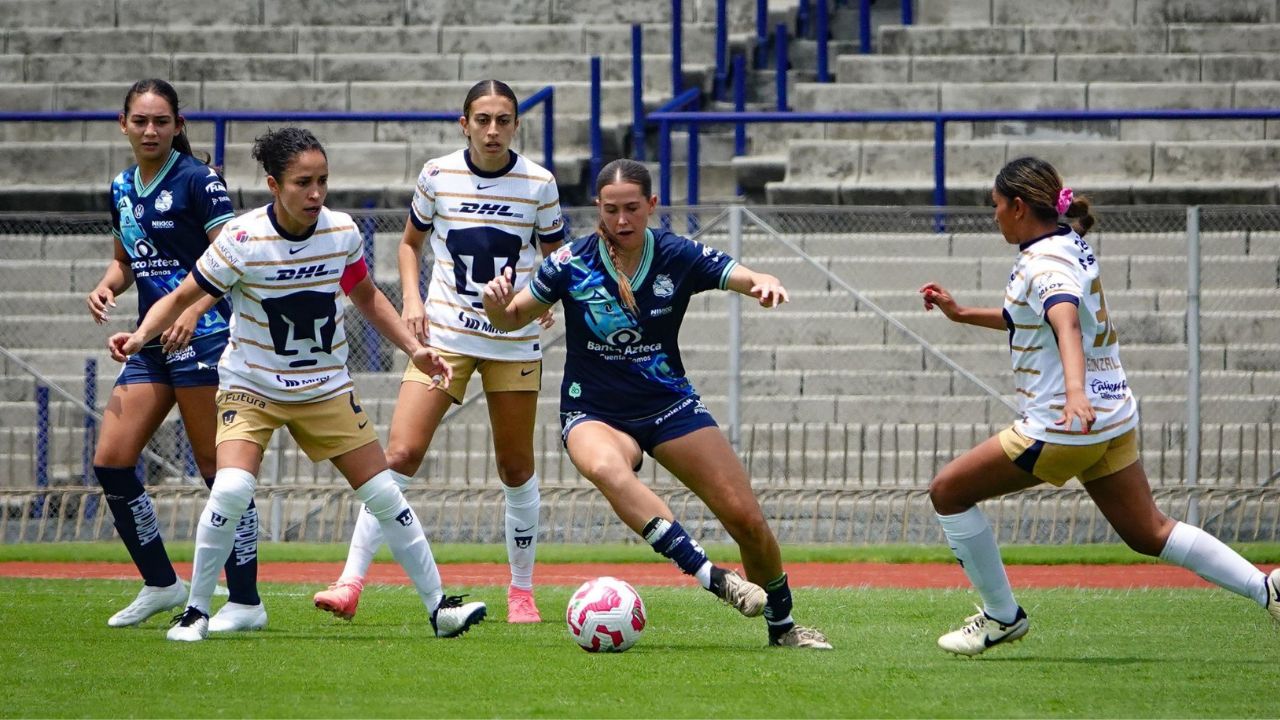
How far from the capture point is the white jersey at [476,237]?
811 centimetres

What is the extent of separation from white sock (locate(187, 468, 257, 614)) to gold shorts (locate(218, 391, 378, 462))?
0.20 m

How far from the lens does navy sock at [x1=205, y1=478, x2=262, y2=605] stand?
7707mm

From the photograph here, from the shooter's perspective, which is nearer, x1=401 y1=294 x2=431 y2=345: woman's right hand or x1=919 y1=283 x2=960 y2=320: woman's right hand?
x1=919 y1=283 x2=960 y2=320: woman's right hand

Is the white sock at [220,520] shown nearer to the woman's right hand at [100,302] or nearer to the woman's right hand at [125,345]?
the woman's right hand at [125,345]

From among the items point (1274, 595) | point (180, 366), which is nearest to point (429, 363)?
point (180, 366)

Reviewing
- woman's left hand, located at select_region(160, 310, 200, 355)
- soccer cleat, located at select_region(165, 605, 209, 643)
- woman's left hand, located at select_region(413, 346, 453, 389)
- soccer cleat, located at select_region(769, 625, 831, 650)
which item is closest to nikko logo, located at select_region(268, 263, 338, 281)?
woman's left hand, located at select_region(160, 310, 200, 355)

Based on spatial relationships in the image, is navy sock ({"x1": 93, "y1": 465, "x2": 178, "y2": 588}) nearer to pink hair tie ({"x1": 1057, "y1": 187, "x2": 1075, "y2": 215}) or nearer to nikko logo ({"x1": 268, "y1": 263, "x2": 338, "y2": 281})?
nikko logo ({"x1": 268, "y1": 263, "x2": 338, "y2": 281})

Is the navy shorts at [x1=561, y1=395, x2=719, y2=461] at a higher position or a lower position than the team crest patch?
lower

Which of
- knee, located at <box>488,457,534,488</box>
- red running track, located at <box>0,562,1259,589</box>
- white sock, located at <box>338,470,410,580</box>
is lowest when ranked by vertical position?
red running track, located at <box>0,562,1259,589</box>

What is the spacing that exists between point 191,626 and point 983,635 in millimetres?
3235

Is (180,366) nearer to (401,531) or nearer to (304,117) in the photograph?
(401,531)

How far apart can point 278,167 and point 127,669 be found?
2.09m

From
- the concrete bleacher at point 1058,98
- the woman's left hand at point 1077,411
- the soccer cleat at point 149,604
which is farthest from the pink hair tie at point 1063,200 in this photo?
the concrete bleacher at point 1058,98

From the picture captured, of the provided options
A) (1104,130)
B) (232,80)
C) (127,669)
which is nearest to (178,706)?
(127,669)
